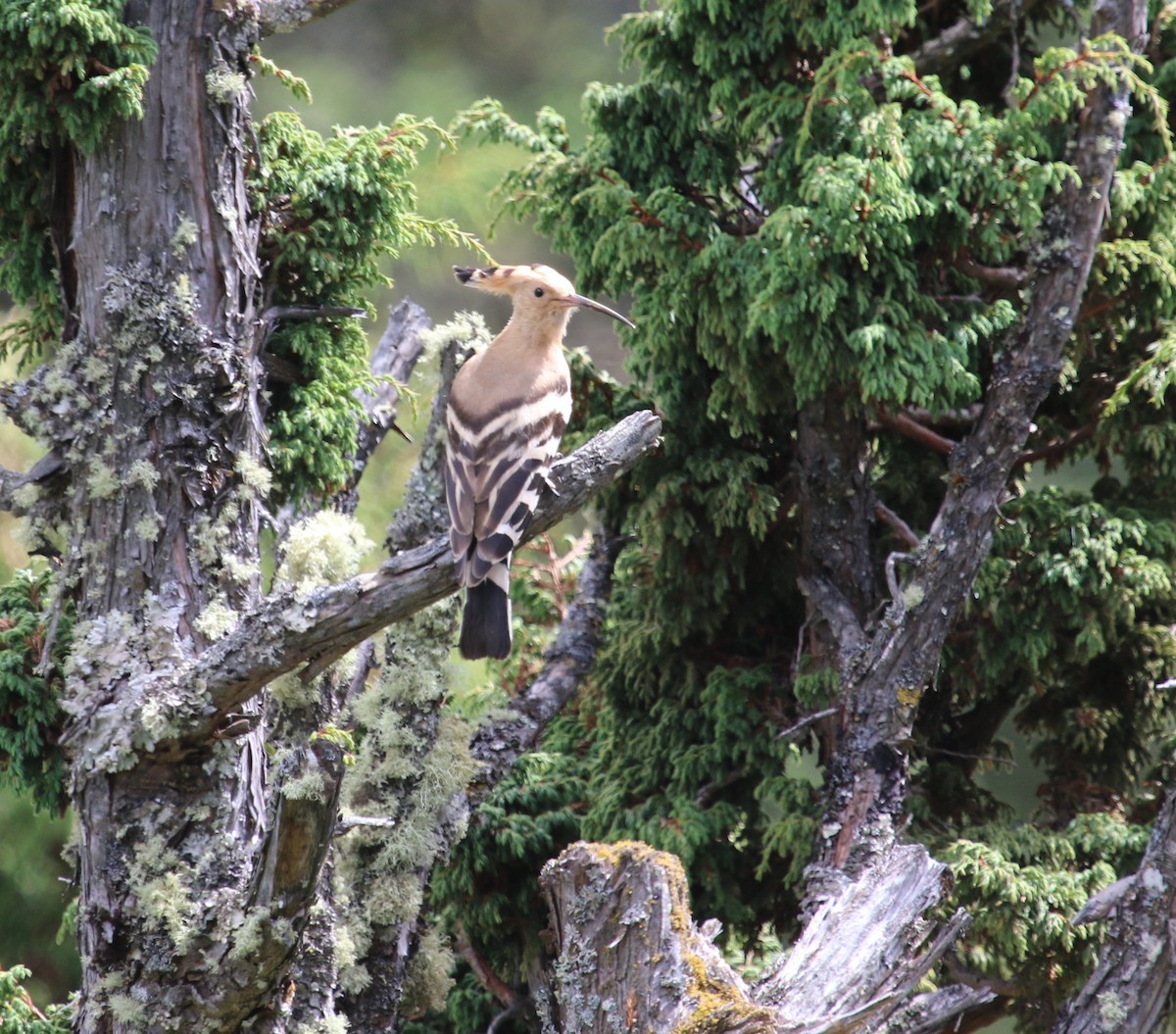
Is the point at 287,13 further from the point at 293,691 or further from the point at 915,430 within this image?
the point at 915,430

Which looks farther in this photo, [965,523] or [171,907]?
[965,523]

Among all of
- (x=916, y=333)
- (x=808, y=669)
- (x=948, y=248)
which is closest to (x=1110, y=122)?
(x=948, y=248)

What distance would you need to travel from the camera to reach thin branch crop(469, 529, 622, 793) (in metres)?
4.80

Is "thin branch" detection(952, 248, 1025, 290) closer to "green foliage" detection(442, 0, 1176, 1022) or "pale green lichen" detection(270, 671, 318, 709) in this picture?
"green foliage" detection(442, 0, 1176, 1022)

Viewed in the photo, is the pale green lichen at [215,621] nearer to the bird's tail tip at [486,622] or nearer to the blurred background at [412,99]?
the bird's tail tip at [486,622]

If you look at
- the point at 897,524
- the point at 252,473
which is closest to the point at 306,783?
the point at 252,473

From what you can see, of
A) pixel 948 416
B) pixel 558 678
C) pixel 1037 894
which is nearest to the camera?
pixel 1037 894

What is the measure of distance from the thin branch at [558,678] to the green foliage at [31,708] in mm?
1540

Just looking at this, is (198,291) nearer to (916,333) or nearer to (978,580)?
(916,333)

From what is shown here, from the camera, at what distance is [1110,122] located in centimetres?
413

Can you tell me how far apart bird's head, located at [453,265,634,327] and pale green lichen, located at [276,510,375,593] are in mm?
843

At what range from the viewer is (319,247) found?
3.92 metres

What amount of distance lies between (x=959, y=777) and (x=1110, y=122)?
236 cm

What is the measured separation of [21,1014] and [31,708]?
1103 mm
